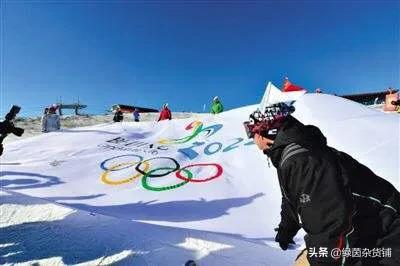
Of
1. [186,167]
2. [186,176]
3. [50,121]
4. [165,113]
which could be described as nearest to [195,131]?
[186,167]

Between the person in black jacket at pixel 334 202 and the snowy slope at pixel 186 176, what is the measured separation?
1.87m

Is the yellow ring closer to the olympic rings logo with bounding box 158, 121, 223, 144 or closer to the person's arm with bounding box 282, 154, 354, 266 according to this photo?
the olympic rings logo with bounding box 158, 121, 223, 144

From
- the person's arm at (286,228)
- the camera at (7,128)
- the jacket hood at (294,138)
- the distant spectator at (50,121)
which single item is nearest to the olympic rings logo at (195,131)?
the camera at (7,128)

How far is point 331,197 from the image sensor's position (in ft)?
7.42

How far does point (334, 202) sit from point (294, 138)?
451 mm

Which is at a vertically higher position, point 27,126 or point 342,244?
point 27,126

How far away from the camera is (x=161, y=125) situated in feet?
27.9

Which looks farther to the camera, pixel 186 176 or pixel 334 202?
pixel 186 176

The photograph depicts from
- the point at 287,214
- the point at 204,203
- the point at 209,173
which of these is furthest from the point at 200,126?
the point at 287,214

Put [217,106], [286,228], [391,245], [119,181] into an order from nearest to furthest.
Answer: [391,245], [286,228], [119,181], [217,106]

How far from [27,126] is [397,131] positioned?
20042 mm

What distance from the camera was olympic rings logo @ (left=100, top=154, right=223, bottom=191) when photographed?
5.69m

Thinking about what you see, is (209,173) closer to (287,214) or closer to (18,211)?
(287,214)

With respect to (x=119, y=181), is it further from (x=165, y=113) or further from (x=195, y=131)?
(x=165, y=113)
